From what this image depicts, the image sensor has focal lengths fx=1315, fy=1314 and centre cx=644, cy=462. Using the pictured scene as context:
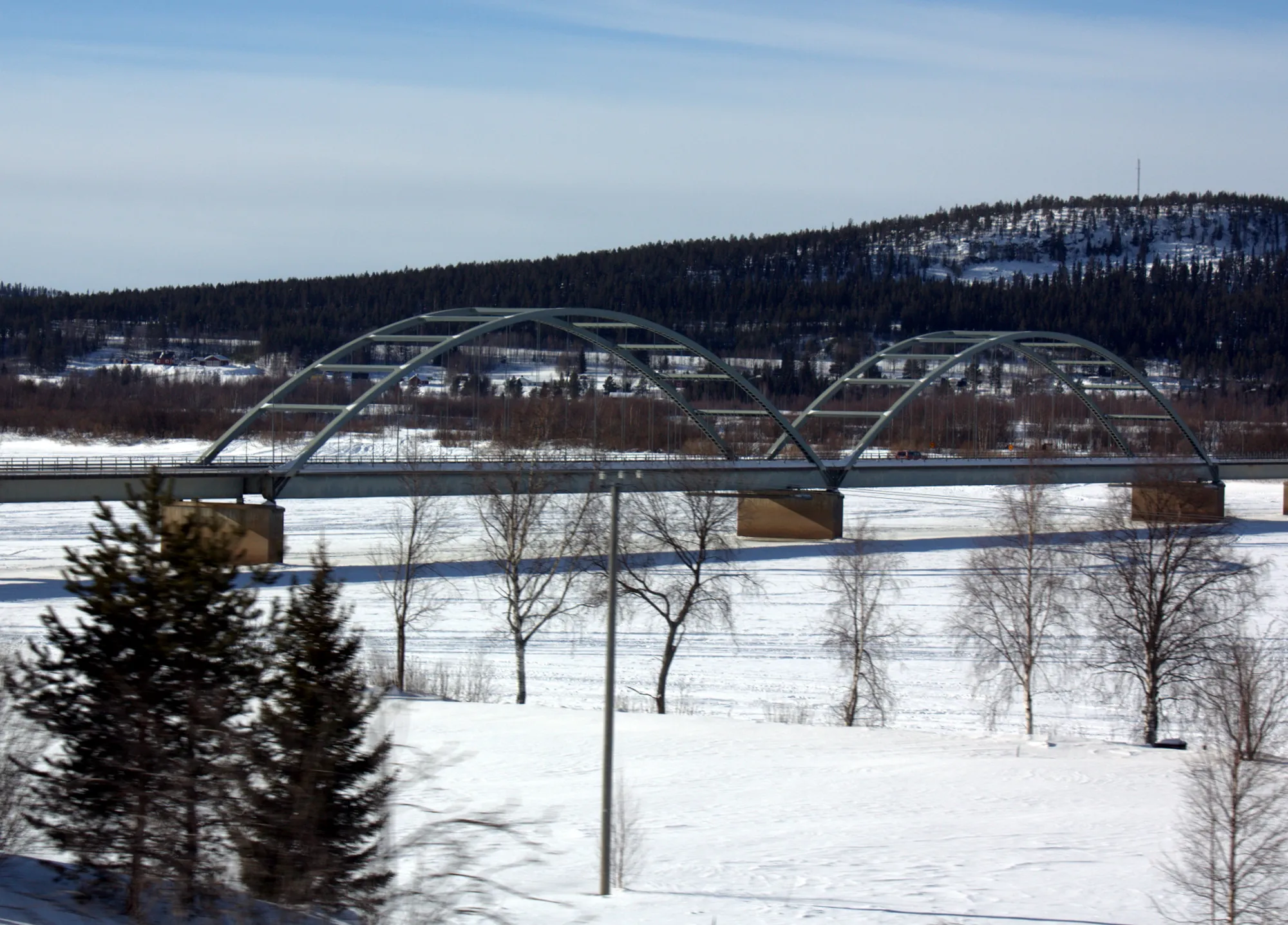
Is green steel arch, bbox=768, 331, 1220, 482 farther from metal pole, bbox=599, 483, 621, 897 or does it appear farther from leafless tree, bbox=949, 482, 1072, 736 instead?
metal pole, bbox=599, 483, 621, 897

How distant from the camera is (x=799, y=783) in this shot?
64.3 feet

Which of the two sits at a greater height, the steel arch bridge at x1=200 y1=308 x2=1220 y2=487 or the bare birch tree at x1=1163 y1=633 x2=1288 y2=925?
the steel arch bridge at x1=200 y1=308 x2=1220 y2=487

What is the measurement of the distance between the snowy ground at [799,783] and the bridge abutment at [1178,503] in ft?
17.2

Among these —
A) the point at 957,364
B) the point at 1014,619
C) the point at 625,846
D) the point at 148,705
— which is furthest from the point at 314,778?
the point at 957,364

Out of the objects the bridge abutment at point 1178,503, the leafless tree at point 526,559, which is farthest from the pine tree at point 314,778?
the bridge abutment at point 1178,503

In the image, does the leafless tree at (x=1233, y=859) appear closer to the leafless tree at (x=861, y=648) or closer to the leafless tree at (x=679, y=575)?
the leafless tree at (x=861, y=648)

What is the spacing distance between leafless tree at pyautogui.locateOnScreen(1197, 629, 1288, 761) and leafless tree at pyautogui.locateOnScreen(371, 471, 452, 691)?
52.3 ft

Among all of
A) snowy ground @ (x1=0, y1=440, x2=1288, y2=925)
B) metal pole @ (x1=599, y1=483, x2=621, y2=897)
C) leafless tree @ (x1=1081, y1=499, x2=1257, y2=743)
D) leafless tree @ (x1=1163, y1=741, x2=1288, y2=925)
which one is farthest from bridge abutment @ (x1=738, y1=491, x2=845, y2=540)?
metal pole @ (x1=599, y1=483, x2=621, y2=897)

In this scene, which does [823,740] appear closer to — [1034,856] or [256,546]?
[1034,856]

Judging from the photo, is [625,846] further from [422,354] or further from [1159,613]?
[422,354]

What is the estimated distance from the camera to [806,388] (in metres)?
130

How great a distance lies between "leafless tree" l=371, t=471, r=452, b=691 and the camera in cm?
3110

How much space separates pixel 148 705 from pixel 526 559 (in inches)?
1313

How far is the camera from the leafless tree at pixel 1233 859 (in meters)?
13.0
